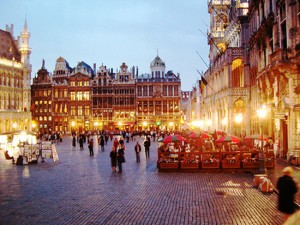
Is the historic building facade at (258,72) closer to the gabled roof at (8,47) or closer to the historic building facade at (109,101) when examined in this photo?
the historic building facade at (109,101)

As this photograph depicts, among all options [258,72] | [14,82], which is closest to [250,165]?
[258,72]

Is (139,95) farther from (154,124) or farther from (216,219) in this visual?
(216,219)

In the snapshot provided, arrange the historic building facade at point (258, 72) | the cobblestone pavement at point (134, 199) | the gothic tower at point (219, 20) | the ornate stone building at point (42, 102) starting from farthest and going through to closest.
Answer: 1. the ornate stone building at point (42, 102)
2. the gothic tower at point (219, 20)
3. the historic building facade at point (258, 72)
4. the cobblestone pavement at point (134, 199)

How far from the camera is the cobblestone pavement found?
1196 cm

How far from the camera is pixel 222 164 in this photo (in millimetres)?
22781

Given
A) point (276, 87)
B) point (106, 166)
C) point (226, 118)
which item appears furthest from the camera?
point (226, 118)

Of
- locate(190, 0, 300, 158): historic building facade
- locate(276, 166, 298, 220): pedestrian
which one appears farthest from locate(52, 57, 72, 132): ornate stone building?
locate(276, 166, 298, 220): pedestrian

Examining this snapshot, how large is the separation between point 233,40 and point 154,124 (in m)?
50.9

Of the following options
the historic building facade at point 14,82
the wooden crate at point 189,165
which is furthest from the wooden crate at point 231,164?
the historic building facade at point 14,82

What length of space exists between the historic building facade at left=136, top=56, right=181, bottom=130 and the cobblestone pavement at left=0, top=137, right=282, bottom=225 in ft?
257

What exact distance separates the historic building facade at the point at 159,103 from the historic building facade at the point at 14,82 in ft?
92.9

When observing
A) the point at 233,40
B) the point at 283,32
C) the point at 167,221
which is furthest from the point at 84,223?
the point at 233,40

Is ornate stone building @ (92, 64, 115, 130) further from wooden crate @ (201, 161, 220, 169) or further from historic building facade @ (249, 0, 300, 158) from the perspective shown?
wooden crate @ (201, 161, 220, 169)

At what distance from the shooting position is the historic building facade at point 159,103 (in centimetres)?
10106
